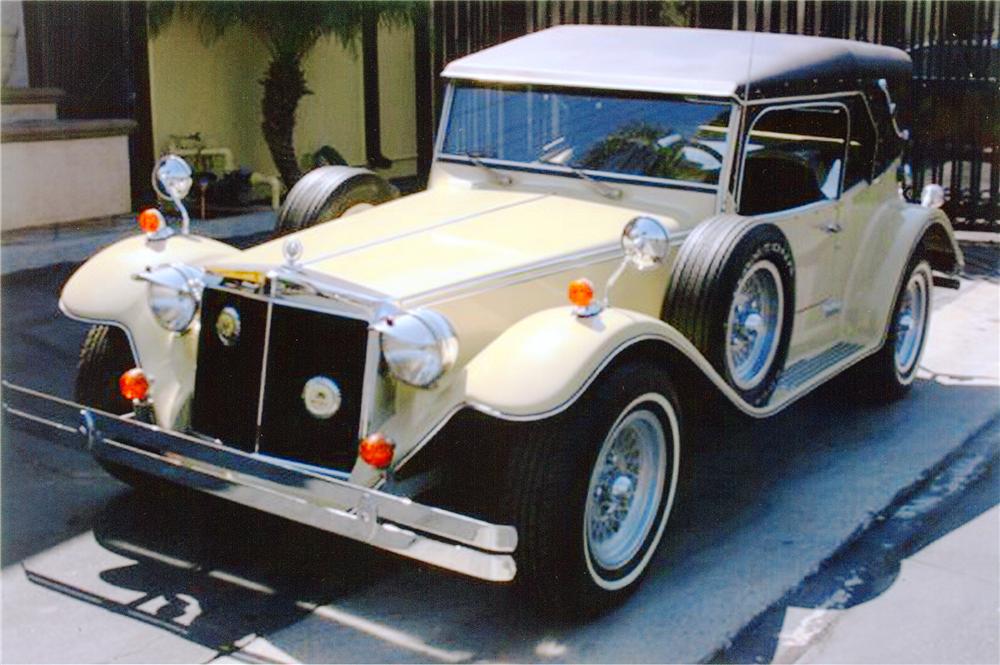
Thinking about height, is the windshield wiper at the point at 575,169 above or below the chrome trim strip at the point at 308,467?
above

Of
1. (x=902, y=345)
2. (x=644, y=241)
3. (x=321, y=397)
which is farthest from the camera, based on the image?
(x=902, y=345)

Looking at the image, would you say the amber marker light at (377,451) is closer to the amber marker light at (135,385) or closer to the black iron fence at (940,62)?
the amber marker light at (135,385)

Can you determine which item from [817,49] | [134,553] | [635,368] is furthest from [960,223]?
[134,553]

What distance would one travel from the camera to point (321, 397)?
4.04 meters

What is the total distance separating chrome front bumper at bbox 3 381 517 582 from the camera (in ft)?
11.5

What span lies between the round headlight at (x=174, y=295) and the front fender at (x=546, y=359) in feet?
3.59

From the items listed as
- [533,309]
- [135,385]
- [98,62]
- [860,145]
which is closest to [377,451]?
[533,309]

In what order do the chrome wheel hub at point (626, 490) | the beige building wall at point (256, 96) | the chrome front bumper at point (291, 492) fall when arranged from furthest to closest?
the beige building wall at point (256, 96) → the chrome wheel hub at point (626, 490) → the chrome front bumper at point (291, 492)

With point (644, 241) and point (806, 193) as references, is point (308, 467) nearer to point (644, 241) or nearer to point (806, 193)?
point (644, 241)

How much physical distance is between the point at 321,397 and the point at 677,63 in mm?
2253

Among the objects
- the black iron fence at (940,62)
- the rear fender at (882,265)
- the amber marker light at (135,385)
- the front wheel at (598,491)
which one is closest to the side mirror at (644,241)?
the front wheel at (598,491)

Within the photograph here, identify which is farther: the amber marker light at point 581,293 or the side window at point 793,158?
the side window at point 793,158

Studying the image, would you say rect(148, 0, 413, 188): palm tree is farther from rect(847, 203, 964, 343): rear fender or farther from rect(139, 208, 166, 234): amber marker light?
rect(847, 203, 964, 343): rear fender

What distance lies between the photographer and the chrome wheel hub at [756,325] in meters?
4.76
